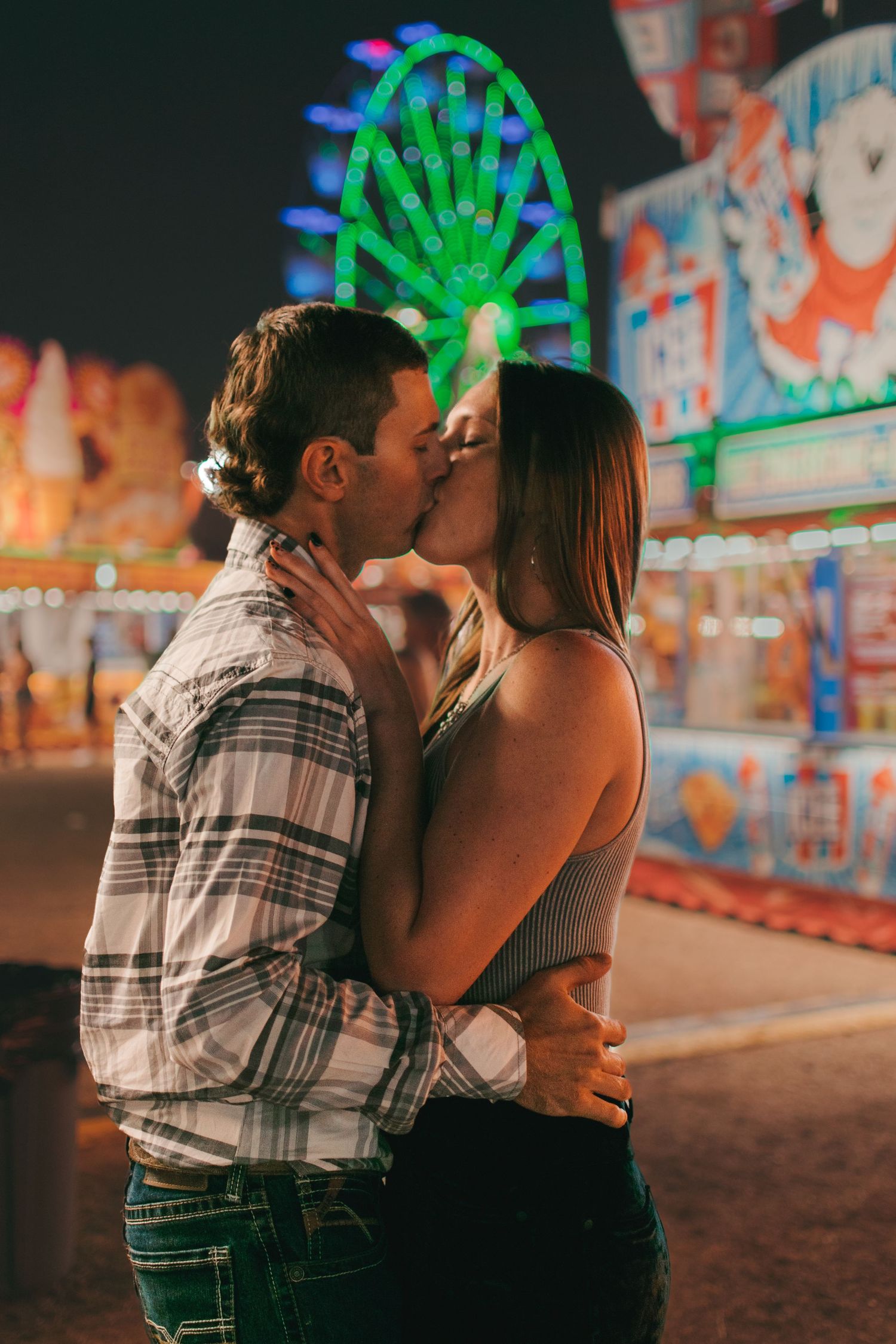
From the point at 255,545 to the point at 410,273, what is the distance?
15094mm

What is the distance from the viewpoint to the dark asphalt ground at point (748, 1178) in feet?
11.3

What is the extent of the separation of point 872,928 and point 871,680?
5.54 ft

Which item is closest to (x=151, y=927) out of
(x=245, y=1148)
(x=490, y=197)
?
(x=245, y=1148)

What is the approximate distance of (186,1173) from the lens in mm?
1549

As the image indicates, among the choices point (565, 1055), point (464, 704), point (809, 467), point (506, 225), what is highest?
point (506, 225)

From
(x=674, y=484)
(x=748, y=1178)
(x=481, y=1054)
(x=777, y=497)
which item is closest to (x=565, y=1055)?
(x=481, y=1054)

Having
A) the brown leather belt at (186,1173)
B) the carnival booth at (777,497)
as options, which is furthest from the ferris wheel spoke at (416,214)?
the brown leather belt at (186,1173)

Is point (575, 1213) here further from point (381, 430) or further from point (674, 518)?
point (674, 518)

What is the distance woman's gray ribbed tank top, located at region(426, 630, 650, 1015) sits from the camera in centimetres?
177

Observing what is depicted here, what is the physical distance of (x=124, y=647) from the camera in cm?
2778

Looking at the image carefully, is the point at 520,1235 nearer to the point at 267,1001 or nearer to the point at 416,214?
the point at 267,1001

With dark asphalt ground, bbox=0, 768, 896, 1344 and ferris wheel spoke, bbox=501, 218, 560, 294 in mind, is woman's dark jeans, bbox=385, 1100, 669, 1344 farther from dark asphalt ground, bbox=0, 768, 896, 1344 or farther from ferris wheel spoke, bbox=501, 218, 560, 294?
ferris wheel spoke, bbox=501, 218, 560, 294

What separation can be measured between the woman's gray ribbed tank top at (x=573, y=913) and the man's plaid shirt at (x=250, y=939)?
0.42 feet

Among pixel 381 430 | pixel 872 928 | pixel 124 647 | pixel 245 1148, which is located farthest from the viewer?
pixel 124 647
